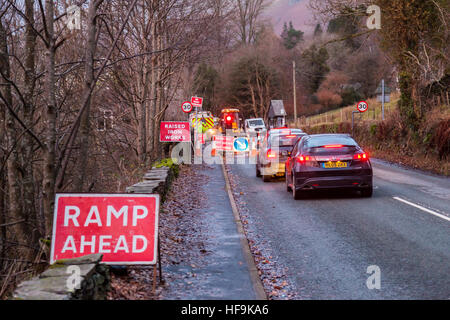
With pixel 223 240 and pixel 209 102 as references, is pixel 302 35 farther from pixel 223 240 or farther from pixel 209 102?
pixel 223 240

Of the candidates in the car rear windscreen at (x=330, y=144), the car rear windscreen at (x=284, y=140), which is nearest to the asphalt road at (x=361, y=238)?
the car rear windscreen at (x=330, y=144)

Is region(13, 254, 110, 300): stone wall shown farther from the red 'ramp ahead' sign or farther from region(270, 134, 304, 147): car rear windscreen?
region(270, 134, 304, 147): car rear windscreen

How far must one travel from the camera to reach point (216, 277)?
708 cm

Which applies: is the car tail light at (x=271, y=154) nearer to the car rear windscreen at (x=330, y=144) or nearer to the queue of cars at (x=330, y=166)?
the queue of cars at (x=330, y=166)

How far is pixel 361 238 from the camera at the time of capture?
30.0 ft

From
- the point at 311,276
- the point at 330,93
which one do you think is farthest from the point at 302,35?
the point at 311,276

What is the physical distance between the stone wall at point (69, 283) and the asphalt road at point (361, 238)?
7.38 ft

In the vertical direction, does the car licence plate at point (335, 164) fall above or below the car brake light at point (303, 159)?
below

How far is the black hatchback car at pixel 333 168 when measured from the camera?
533 inches

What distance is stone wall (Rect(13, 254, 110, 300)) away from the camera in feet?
14.6

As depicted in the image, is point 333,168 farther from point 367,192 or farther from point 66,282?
point 66,282

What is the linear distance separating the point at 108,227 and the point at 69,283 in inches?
55.9

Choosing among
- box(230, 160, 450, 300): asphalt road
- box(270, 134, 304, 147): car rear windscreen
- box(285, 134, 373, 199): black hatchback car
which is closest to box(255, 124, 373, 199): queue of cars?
box(285, 134, 373, 199): black hatchback car

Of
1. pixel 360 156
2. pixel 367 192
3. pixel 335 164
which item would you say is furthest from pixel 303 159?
pixel 367 192
